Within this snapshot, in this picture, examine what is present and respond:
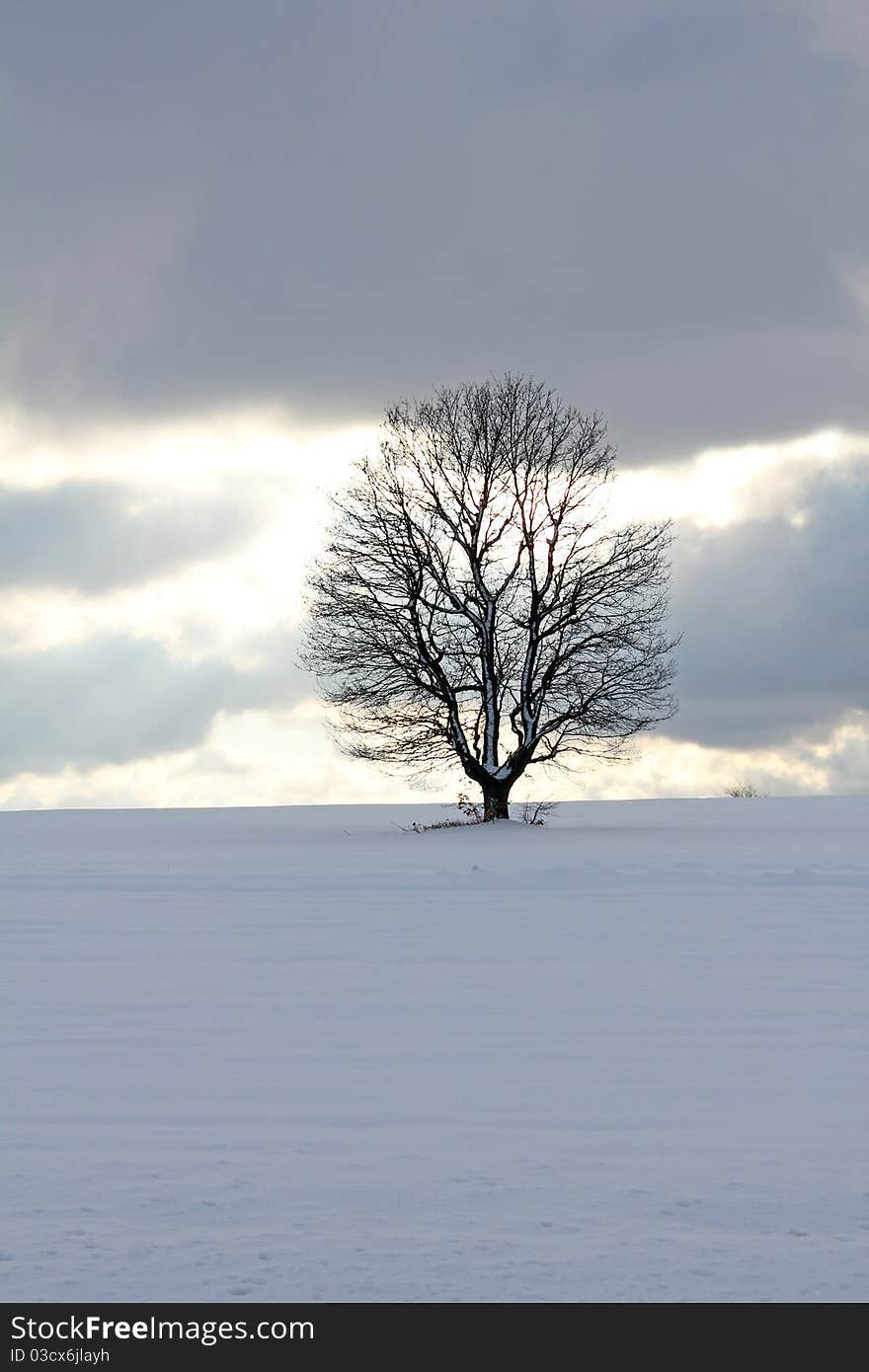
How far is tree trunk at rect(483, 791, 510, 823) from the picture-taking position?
3328cm

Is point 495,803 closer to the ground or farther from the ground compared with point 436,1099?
farther from the ground

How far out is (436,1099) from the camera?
7074mm

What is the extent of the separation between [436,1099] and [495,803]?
26386mm

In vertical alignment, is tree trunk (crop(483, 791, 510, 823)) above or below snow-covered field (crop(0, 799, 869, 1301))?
above

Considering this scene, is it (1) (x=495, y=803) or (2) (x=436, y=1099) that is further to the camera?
(1) (x=495, y=803)

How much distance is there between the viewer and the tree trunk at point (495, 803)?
109 feet

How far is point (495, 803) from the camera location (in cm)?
3341

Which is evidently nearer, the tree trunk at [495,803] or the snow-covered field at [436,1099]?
the snow-covered field at [436,1099]

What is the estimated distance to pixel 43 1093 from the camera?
7234 millimetres

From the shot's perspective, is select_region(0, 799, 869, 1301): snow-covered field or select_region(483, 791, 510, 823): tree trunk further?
select_region(483, 791, 510, 823): tree trunk

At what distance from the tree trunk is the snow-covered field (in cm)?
1669

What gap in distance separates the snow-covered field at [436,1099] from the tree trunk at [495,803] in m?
16.7

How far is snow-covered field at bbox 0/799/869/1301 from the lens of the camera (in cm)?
480
